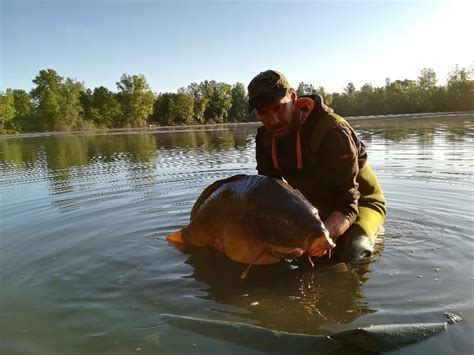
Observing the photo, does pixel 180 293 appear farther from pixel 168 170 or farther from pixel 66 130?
pixel 66 130

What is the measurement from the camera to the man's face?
13.7ft

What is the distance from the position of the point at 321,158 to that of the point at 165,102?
94.2 m

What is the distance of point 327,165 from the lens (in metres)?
4.27

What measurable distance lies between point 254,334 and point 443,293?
174 cm

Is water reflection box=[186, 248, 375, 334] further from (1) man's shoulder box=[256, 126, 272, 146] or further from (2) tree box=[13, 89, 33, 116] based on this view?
(2) tree box=[13, 89, 33, 116]

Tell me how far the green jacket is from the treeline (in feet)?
234

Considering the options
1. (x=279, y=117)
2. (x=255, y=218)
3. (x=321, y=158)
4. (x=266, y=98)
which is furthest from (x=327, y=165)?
(x=255, y=218)

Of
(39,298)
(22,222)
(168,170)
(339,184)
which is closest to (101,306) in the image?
(39,298)

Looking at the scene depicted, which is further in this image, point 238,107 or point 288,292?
point 238,107

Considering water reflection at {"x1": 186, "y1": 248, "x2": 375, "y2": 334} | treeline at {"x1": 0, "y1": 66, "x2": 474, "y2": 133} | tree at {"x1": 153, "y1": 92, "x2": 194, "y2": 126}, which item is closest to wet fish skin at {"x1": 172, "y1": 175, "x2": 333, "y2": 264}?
water reflection at {"x1": 186, "y1": 248, "x2": 375, "y2": 334}

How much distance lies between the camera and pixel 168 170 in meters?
12.4

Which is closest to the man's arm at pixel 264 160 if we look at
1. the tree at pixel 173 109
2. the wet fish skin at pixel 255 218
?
the wet fish skin at pixel 255 218

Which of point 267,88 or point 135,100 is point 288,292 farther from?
point 135,100

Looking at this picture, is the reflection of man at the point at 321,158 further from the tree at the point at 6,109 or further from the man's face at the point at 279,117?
the tree at the point at 6,109
